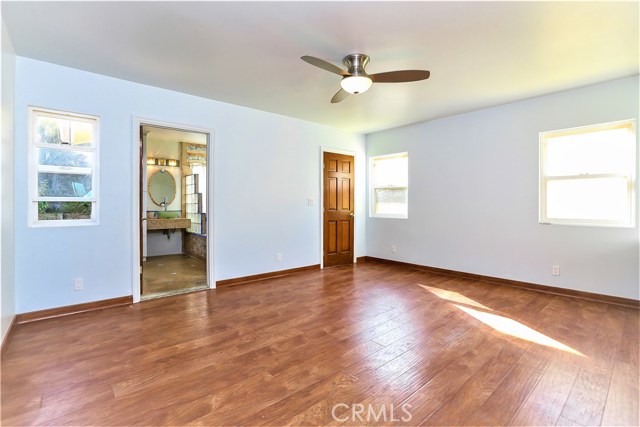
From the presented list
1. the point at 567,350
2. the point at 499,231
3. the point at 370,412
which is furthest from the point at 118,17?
the point at 499,231

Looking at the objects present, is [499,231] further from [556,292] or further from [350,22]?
[350,22]

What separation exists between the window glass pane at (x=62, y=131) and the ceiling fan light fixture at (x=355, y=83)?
Answer: 9.36 ft

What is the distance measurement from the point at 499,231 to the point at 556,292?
100 cm

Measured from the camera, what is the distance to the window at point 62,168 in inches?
116

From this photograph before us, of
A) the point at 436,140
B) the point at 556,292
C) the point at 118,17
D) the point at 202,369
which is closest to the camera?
the point at 202,369

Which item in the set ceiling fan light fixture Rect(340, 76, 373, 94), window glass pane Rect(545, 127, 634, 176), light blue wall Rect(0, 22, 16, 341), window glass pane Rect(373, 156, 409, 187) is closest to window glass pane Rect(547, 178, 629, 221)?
window glass pane Rect(545, 127, 634, 176)

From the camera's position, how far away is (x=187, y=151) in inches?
273

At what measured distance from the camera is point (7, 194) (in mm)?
2473

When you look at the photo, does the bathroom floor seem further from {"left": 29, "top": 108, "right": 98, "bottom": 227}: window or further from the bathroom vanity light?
the bathroom vanity light

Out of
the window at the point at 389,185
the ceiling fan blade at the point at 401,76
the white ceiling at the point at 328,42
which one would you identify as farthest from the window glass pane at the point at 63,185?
the window at the point at 389,185

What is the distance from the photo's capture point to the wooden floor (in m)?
1.66

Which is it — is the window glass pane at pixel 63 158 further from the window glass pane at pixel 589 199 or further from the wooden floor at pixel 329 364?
the window glass pane at pixel 589 199

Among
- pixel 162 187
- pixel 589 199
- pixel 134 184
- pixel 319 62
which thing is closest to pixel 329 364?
pixel 319 62

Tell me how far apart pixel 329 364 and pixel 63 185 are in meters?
3.27
